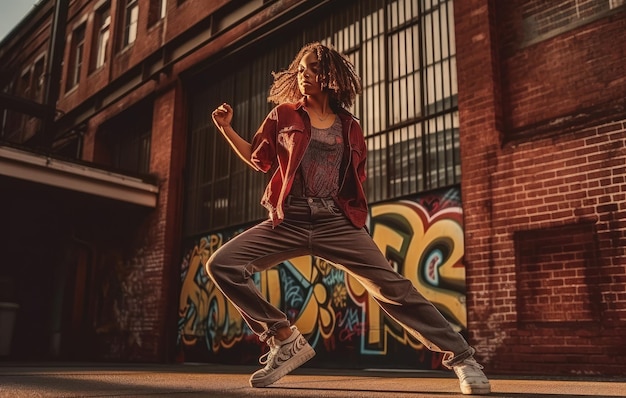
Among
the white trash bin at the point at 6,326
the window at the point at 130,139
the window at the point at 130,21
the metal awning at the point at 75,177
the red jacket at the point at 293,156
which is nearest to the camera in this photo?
the red jacket at the point at 293,156

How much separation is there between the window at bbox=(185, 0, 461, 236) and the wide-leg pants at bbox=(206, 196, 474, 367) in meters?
3.87

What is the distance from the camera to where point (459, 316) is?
6309mm

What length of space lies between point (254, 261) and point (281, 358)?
56 centimetres

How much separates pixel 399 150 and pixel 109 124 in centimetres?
811

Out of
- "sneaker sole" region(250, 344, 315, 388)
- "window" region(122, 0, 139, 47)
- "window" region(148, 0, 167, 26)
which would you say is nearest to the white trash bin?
"window" region(122, 0, 139, 47)

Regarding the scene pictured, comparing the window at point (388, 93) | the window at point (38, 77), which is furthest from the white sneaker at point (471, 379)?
the window at point (38, 77)

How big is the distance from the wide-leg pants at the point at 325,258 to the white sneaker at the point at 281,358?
0.35 ft

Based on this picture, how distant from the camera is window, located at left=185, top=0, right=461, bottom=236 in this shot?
7.05 meters

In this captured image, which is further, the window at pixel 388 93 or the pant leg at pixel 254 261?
the window at pixel 388 93

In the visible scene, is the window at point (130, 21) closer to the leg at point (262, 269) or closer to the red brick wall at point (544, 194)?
the red brick wall at point (544, 194)

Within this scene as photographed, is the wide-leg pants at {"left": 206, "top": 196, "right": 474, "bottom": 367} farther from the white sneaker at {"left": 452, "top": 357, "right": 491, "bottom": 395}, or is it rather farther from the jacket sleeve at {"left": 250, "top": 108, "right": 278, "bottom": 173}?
the jacket sleeve at {"left": 250, "top": 108, "right": 278, "bottom": 173}

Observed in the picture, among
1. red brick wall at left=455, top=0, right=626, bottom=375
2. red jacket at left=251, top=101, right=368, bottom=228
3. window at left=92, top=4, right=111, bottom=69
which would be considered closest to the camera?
red jacket at left=251, top=101, right=368, bottom=228

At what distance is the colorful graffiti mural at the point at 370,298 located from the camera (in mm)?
6539

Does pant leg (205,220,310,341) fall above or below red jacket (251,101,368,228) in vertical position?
below
